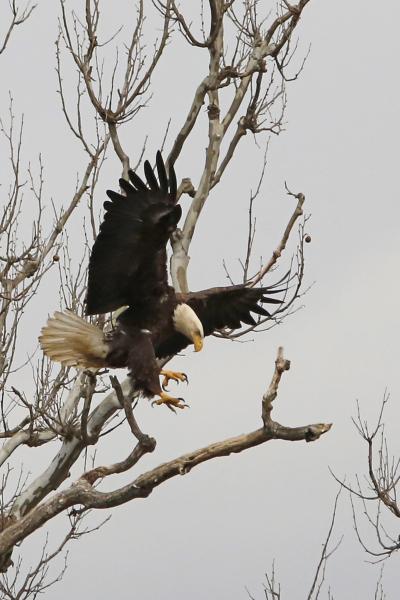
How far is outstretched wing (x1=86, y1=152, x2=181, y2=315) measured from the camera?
7.75m

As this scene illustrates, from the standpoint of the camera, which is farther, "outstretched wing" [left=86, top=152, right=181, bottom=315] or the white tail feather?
the white tail feather

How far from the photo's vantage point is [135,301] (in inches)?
325

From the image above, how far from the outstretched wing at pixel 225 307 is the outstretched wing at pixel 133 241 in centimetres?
53

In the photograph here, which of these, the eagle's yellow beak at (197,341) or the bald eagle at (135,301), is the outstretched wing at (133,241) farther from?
the eagle's yellow beak at (197,341)

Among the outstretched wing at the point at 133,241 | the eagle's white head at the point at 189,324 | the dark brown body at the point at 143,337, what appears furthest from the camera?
the eagle's white head at the point at 189,324

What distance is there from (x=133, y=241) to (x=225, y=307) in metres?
1.25

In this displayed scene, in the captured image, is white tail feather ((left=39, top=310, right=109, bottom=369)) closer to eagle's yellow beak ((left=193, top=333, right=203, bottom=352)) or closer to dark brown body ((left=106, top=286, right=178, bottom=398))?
dark brown body ((left=106, top=286, right=178, bottom=398))

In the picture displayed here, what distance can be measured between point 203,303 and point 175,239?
0.65 meters

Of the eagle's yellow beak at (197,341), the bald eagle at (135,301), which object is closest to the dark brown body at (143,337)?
the bald eagle at (135,301)

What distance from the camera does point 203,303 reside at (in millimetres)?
8734

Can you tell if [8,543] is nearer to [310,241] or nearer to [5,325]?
[5,325]

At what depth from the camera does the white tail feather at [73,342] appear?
26.8 ft

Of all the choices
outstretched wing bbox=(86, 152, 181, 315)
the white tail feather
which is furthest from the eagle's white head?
the white tail feather

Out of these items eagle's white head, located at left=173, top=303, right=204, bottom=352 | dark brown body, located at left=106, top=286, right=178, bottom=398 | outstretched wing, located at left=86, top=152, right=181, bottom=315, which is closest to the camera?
outstretched wing, located at left=86, top=152, right=181, bottom=315
